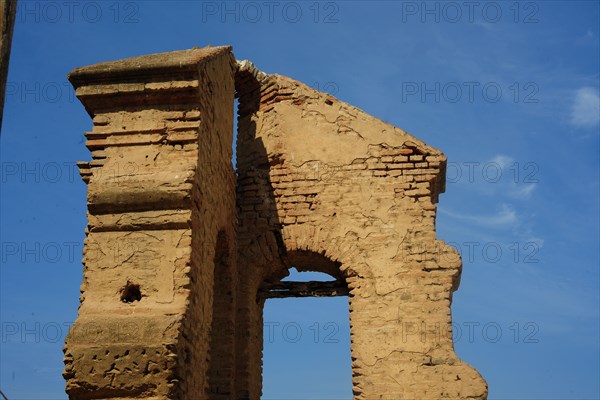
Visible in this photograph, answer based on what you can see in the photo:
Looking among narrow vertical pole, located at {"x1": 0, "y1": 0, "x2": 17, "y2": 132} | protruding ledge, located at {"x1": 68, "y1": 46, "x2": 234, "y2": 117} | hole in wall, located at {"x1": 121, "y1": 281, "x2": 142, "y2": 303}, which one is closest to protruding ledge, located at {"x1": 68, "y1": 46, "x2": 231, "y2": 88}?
protruding ledge, located at {"x1": 68, "y1": 46, "x2": 234, "y2": 117}

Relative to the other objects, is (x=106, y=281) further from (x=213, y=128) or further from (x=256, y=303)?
(x=256, y=303)

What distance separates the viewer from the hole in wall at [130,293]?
5.87 metres

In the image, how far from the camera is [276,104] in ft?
29.2

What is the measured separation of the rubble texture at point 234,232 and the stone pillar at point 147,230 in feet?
0.04

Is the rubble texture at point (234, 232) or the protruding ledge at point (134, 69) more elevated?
the protruding ledge at point (134, 69)

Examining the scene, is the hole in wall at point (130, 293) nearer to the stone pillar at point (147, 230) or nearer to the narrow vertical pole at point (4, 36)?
the stone pillar at point (147, 230)

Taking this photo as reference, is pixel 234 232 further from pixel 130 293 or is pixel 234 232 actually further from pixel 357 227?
pixel 130 293

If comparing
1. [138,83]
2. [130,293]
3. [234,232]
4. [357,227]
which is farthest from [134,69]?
[357,227]

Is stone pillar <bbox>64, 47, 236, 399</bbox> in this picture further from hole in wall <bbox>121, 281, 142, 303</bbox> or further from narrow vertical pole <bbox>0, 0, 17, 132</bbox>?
narrow vertical pole <bbox>0, 0, 17, 132</bbox>

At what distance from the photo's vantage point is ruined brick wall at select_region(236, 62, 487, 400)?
7418 mm

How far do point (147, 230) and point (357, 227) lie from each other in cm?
277

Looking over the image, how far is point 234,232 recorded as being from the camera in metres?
8.23

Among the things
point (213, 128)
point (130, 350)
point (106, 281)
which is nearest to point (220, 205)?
point (213, 128)

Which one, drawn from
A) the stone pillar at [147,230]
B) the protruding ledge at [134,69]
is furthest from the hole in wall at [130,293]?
the protruding ledge at [134,69]
